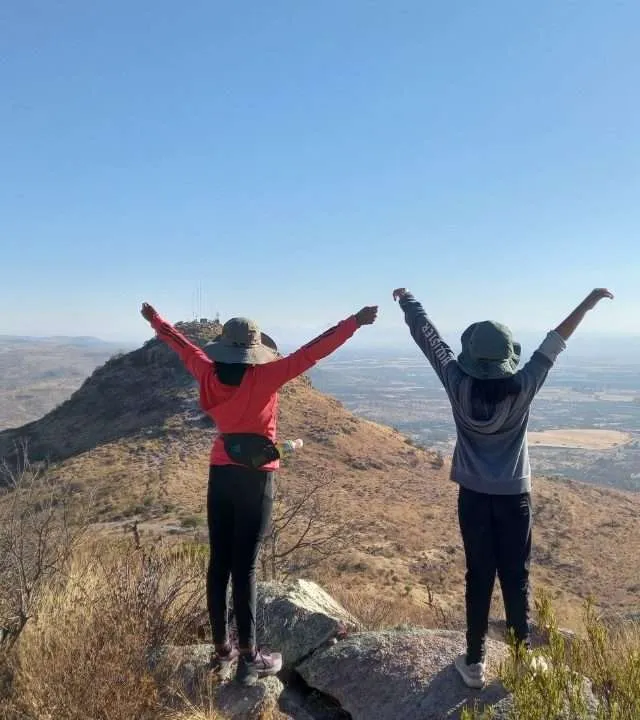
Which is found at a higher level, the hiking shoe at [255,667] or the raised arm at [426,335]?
the raised arm at [426,335]

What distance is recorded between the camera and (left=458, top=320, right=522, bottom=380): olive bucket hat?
10.3 feet

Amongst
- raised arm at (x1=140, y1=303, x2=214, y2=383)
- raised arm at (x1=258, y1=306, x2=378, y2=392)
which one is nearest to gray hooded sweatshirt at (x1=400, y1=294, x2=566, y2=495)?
raised arm at (x1=258, y1=306, x2=378, y2=392)

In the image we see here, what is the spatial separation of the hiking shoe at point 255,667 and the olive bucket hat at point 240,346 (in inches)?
61.9

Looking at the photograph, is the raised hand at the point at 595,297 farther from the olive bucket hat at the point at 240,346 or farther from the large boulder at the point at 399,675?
the large boulder at the point at 399,675

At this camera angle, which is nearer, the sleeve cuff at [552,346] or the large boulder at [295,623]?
the sleeve cuff at [552,346]

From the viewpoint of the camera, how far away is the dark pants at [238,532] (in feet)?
10.9

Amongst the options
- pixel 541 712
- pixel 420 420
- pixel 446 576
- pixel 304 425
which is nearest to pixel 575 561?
pixel 446 576

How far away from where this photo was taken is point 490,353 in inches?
123

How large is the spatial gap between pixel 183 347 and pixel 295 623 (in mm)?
1957

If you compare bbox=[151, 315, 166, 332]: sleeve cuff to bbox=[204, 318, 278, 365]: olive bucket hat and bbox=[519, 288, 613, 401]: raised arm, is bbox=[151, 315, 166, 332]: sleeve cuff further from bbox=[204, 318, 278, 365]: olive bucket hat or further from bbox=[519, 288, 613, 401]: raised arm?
bbox=[519, 288, 613, 401]: raised arm

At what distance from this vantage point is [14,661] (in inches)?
129

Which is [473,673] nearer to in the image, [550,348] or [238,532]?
[238,532]

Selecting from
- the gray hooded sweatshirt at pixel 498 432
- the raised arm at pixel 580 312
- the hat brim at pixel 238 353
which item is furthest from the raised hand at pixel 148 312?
the raised arm at pixel 580 312

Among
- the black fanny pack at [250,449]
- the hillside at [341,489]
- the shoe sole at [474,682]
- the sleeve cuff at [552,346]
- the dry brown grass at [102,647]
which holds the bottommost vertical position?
the hillside at [341,489]
